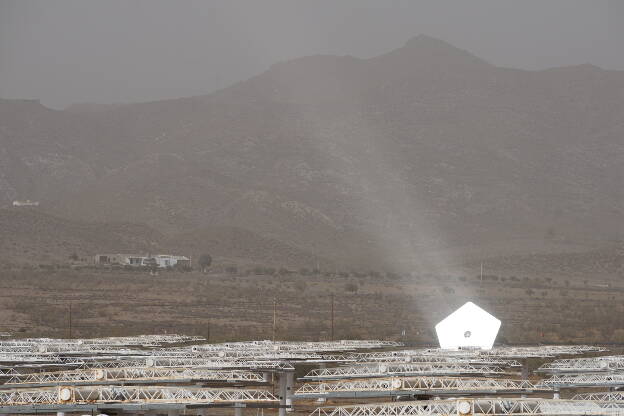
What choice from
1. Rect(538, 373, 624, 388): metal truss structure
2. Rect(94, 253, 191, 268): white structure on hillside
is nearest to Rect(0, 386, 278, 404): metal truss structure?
Rect(538, 373, 624, 388): metal truss structure

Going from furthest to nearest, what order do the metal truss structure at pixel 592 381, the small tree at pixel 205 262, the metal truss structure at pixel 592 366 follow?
the small tree at pixel 205 262, the metal truss structure at pixel 592 366, the metal truss structure at pixel 592 381

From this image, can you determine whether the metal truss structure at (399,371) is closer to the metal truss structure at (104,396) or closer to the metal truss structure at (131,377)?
the metal truss structure at (131,377)

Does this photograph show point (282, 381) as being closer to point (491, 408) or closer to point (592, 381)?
point (592, 381)

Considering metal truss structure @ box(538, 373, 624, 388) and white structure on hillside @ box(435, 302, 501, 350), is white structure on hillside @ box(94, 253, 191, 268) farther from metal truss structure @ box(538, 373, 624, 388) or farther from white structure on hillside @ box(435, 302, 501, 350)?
metal truss structure @ box(538, 373, 624, 388)

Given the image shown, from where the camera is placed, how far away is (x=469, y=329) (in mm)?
75438

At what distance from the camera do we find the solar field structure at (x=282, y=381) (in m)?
36.4

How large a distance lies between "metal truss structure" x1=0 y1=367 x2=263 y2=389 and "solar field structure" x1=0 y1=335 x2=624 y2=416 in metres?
0.05

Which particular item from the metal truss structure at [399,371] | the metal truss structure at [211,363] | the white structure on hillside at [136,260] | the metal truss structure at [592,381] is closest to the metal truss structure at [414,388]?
the metal truss structure at [399,371]

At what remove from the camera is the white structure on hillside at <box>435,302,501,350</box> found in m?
74.8

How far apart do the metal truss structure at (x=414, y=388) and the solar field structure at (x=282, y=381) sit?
45 mm

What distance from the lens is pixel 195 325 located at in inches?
4656

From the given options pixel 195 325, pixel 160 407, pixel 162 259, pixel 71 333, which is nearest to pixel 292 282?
pixel 162 259

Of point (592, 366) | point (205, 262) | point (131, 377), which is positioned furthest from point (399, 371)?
point (205, 262)

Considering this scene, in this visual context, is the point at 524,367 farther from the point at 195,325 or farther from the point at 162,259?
the point at 162,259
